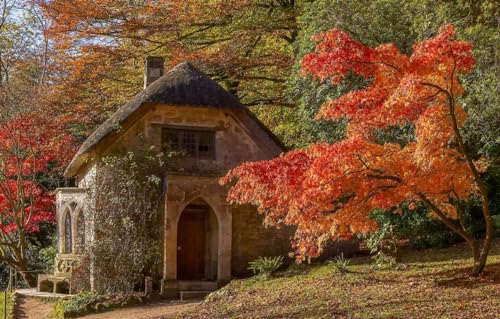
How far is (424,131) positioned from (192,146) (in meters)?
9.31

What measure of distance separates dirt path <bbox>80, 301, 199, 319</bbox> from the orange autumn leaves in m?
3.62

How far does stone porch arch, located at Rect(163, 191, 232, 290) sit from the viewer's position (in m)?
17.9

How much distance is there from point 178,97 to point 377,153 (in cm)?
815

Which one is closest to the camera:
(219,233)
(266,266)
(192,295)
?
(266,266)

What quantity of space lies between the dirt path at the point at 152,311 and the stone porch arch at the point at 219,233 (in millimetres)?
1274

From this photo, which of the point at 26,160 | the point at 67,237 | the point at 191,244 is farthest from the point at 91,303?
the point at 26,160

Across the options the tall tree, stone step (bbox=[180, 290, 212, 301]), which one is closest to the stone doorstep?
stone step (bbox=[180, 290, 212, 301])

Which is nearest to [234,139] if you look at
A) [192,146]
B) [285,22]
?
[192,146]

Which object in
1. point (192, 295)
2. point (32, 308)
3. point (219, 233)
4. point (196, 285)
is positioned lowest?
point (32, 308)

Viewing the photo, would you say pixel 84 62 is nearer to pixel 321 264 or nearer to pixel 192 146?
pixel 192 146

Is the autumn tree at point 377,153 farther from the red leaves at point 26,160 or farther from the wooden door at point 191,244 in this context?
the red leaves at point 26,160

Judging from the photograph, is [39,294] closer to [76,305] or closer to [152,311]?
[76,305]

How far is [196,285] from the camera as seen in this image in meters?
18.0

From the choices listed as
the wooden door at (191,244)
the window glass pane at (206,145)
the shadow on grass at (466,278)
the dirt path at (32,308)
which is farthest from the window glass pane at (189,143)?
the shadow on grass at (466,278)
